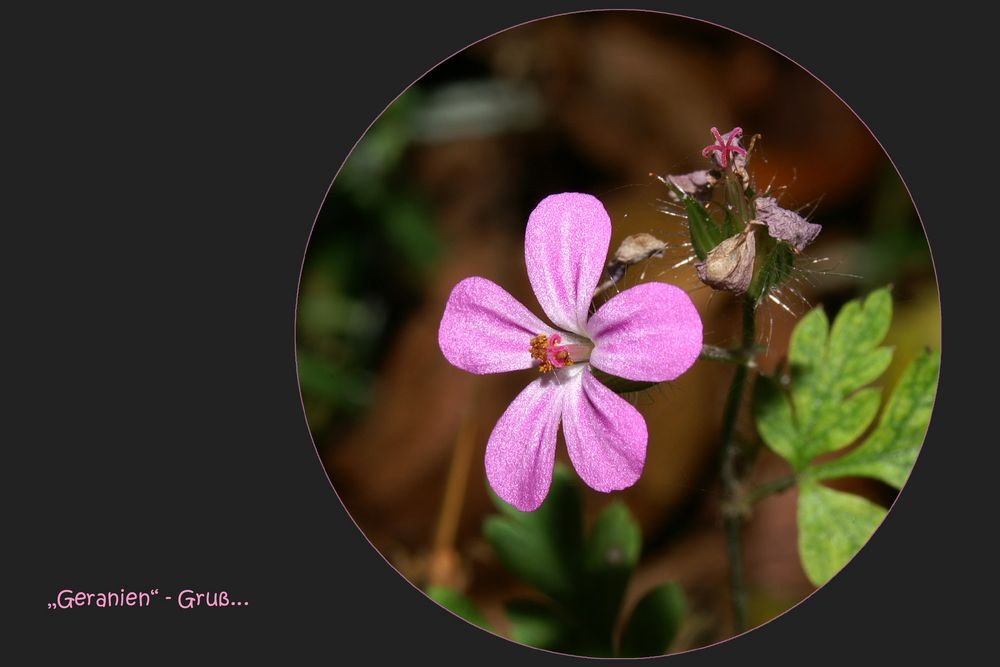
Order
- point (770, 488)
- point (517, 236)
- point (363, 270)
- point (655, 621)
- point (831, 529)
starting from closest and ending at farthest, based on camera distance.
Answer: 1. point (831, 529)
2. point (770, 488)
3. point (655, 621)
4. point (363, 270)
5. point (517, 236)

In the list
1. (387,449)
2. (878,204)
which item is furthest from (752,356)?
(387,449)

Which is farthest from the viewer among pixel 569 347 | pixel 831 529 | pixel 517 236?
pixel 517 236

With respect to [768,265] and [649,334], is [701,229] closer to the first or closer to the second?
[768,265]

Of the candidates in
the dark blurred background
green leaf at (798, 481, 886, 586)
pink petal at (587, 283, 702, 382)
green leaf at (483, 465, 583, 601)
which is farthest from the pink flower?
the dark blurred background

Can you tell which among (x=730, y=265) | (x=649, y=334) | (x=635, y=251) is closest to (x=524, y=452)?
(x=649, y=334)

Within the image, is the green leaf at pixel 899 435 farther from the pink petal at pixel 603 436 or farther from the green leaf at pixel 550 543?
the pink petal at pixel 603 436

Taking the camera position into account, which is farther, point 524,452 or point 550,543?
point 550,543

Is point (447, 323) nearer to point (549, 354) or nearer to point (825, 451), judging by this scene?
point (549, 354)
